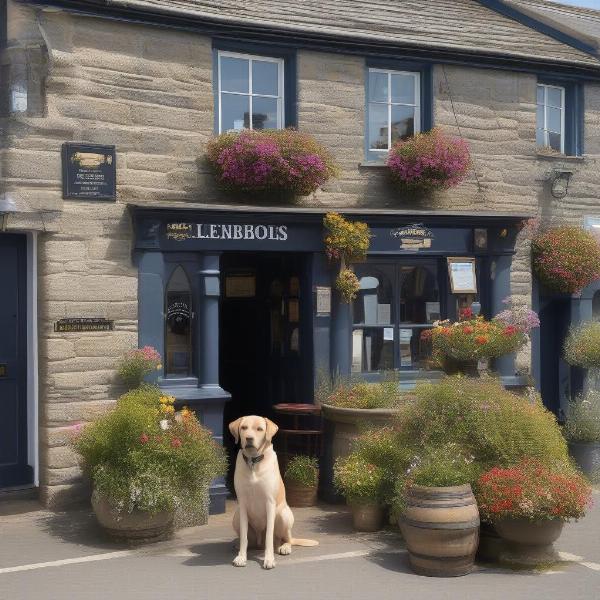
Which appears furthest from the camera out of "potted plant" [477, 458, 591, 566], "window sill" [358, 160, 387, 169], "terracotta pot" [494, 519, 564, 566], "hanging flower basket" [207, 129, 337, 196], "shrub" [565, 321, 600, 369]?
"shrub" [565, 321, 600, 369]

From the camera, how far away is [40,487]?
392 inches

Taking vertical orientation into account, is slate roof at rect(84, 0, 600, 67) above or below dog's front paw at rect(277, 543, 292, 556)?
above

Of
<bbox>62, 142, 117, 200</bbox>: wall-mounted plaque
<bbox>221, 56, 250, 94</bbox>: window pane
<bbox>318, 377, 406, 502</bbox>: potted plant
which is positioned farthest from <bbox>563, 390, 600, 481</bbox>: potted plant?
<bbox>62, 142, 117, 200</bbox>: wall-mounted plaque

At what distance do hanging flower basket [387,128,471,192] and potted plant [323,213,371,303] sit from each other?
943 millimetres

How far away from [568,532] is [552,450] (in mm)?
1281

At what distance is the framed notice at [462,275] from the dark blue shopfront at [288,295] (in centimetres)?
6

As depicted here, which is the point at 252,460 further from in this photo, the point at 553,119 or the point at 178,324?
the point at 553,119

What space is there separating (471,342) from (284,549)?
3.58 m

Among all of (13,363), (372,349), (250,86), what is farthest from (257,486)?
(250,86)

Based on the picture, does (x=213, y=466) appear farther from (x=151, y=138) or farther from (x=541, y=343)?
(x=541, y=343)

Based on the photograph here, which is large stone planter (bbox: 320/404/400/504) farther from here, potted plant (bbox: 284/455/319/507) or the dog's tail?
the dog's tail

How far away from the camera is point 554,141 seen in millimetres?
13086

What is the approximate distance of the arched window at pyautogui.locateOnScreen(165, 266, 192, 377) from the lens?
10.4m

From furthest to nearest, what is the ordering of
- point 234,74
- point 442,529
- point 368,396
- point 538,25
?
point 538,25, point 234,74, point 368,396, point 442,529
